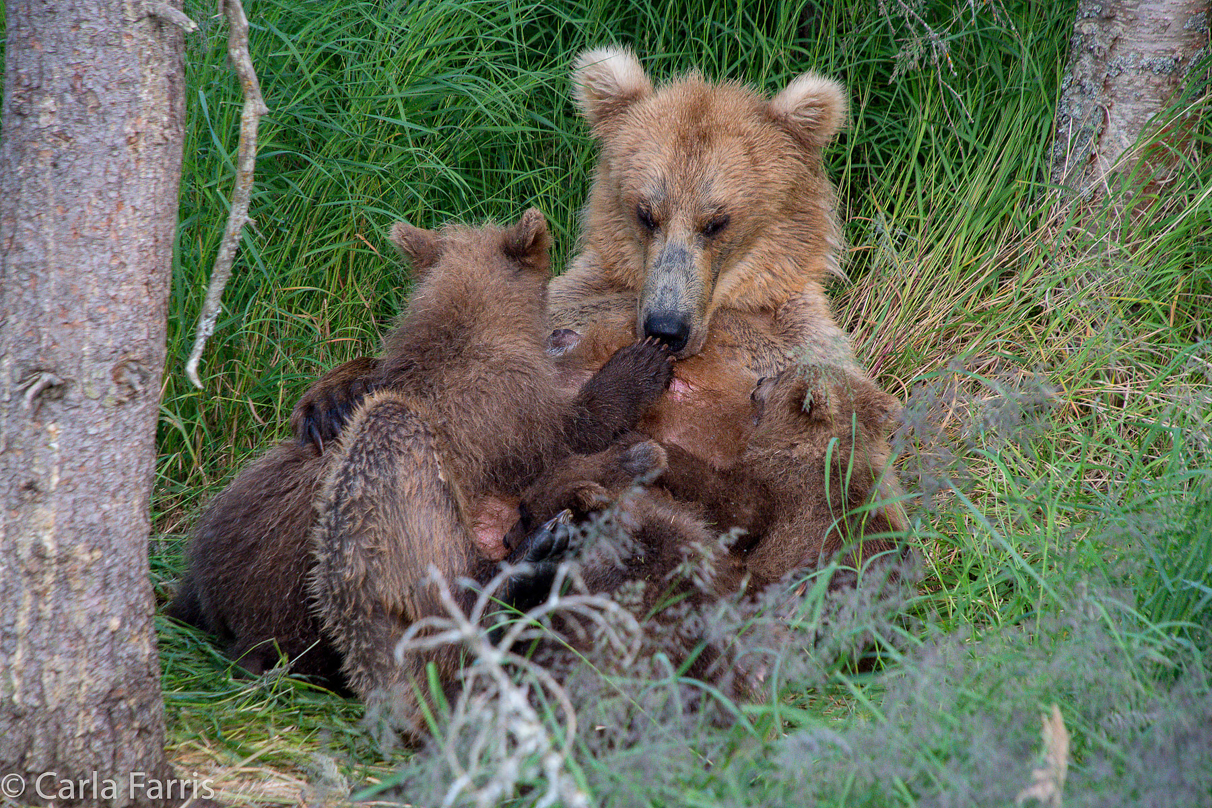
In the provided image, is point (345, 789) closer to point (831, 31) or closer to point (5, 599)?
point (5, 599)

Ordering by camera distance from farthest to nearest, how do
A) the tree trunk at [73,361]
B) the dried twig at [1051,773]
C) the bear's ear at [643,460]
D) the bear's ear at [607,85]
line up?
the bear's ear at [607,85], the bear's ear at [643,460], the tree trunk at [73,361], the dried twig at [1051,773]

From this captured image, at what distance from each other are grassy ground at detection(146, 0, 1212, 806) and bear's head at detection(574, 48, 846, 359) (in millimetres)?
707

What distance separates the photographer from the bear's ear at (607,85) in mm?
4090

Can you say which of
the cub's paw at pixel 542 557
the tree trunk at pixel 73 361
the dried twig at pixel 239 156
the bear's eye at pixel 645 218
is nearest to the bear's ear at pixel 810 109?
the bear's eye at pixel 645 218

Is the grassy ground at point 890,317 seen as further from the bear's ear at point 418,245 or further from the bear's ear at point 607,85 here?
the bear's ear at point 418,245

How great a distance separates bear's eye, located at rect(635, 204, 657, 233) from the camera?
12.5ft

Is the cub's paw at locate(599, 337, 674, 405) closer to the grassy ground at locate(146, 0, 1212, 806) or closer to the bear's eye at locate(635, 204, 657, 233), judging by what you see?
the bear's eye at locate(635, 204, 657, 233)

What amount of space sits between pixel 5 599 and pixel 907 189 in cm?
422

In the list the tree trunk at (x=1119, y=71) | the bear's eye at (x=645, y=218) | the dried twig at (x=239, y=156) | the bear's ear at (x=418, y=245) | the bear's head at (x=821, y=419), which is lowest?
the bear's head at (x=821, y=419)

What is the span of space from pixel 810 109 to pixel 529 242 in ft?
4.44

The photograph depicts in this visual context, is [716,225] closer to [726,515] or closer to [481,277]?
[481,277]

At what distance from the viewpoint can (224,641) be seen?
10.9ft

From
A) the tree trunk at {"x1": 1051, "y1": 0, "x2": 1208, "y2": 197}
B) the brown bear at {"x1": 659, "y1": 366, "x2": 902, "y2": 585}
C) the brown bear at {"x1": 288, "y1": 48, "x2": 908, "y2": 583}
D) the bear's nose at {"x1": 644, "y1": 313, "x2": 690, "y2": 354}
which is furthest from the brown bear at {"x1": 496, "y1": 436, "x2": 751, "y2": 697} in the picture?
the tree trunk at {"x1": 1051, "y1": 0, "x2": 1208, "y2": 197}

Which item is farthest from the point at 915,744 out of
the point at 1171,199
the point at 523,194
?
the point at 523,194
